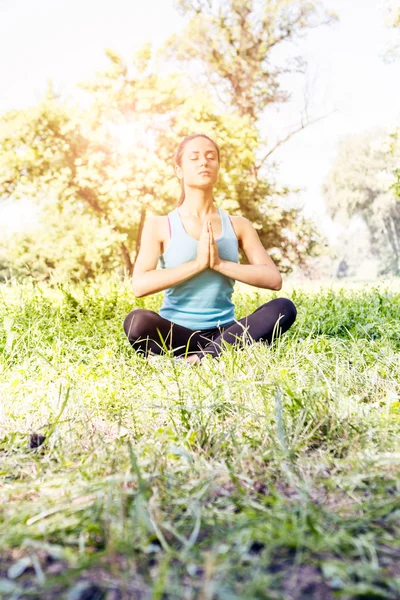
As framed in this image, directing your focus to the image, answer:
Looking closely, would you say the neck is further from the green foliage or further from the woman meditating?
A: the green foliage

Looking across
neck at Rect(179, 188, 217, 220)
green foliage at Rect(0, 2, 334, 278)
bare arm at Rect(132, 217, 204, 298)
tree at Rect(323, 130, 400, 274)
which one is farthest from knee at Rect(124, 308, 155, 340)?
tree at Rect(323, 130, 400, 274)

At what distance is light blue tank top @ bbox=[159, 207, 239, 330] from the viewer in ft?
12.5

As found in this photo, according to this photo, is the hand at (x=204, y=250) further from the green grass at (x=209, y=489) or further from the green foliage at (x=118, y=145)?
the green foliage at (x=118, y=145)

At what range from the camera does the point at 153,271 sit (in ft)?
11.9

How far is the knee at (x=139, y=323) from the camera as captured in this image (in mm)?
3593

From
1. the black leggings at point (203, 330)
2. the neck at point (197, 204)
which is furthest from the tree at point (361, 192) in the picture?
the black leggings at point (203, 330)

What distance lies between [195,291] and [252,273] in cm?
41

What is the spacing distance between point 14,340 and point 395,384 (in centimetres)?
272

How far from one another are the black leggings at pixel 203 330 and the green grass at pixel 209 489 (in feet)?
1.73

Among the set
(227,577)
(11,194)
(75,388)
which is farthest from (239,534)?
(11,194)

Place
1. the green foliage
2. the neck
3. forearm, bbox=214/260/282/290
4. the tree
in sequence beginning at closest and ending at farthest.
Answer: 1. forearm, bbox=214/260/282/290
2. the neck
3. the green foliage
4. the tree

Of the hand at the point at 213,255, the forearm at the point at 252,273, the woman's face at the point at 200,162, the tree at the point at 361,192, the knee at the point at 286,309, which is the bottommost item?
the tree at the point at 361,192

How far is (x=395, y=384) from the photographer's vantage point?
282 cm

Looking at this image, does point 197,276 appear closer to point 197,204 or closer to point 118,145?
point 197,204
